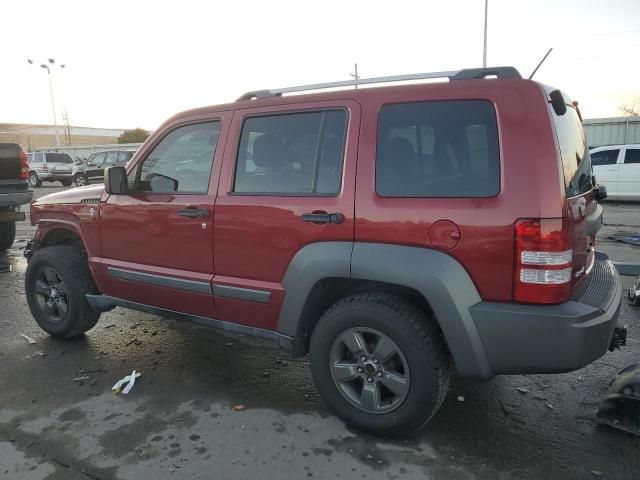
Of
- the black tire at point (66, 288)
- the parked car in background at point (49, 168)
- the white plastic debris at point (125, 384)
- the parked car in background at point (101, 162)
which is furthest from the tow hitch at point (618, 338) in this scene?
the parked car in background at point (49, 168)

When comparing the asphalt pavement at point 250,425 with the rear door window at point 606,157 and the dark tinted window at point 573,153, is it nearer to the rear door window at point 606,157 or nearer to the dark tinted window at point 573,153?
the dark tinted window at point 573,153

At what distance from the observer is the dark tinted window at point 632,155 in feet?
44.1

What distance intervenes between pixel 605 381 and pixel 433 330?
1.63 metres

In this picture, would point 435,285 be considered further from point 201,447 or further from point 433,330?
point 201,447

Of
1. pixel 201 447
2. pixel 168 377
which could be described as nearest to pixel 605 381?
pixel 201 447

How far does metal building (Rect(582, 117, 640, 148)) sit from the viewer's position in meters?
22.2

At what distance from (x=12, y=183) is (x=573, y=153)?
7941 mm

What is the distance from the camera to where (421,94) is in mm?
2668

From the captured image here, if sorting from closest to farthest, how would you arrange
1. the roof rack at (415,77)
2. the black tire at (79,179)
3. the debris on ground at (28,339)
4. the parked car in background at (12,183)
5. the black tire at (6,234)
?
1. the roof rack at (415,77)
2. the debris on ground at (28,339)
3. the parked car in background at (12,183)
4. the black tire at (6,234)
5. the black tire at (79,179)

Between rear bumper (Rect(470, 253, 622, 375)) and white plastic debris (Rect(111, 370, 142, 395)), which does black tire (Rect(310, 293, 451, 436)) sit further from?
white plastic debris (Rect(111, 370, 142, 395))

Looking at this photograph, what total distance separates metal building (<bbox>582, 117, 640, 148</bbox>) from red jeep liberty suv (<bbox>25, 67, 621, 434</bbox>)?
22611mm

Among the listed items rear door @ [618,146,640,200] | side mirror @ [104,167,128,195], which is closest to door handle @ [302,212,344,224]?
side mirror @ [104,167,128,195]

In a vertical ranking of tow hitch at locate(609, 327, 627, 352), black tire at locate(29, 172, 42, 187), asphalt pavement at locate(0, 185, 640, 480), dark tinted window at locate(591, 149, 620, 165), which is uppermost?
dark tinted window at locate(591, 149, 620, 165)

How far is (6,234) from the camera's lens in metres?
8.29
